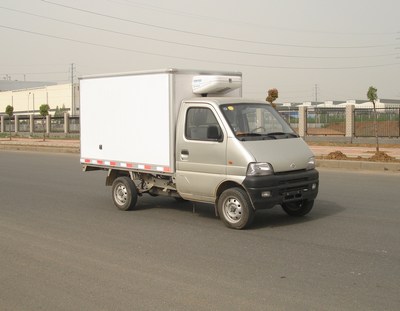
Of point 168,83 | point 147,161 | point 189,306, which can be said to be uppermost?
point 168,83

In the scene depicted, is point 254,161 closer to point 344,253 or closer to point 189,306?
point 344,253

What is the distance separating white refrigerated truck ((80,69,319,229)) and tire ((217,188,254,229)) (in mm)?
15

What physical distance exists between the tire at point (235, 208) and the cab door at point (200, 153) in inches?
10.2

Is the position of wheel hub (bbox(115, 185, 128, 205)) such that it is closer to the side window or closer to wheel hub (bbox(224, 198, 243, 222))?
the side window

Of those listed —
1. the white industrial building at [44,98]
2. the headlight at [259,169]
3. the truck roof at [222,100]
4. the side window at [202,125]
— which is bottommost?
the headlight at [259,169]

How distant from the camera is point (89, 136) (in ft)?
35.1

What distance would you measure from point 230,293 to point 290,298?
22.8 inches

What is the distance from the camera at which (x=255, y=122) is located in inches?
337

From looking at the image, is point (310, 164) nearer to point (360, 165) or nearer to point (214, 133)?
point (214, 133)

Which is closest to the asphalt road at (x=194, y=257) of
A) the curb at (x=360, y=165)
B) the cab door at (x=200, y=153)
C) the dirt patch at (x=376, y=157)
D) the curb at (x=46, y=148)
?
the cab door at (x=200, y=153)

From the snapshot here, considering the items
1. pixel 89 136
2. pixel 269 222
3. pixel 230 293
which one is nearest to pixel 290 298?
pixel 230 293

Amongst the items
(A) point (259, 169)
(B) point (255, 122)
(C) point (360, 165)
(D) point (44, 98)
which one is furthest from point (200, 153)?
(D) point (44, 98)

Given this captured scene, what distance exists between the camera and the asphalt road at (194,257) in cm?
510

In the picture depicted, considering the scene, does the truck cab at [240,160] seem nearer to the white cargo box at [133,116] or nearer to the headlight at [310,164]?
the headlight at [310,164]
